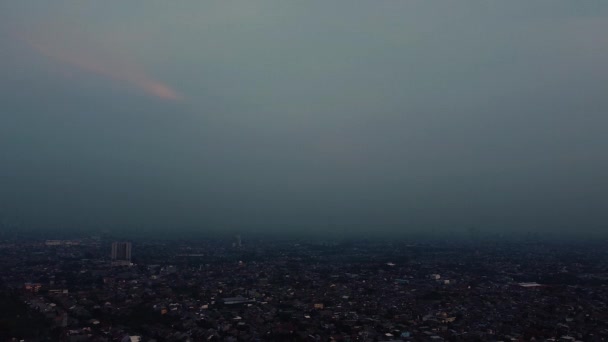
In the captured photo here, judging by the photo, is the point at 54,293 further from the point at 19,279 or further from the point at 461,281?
the point at 461,281

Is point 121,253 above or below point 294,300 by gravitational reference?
above

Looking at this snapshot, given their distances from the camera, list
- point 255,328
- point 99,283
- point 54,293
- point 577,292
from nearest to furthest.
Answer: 1. point 255,328
2. point 54,293
3. point 577,292
4. point 99,283

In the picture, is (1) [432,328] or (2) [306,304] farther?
(2) [306,304]

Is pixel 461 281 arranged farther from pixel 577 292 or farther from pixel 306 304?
pixel 306 304

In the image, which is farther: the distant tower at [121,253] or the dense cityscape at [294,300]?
the distant tower at [121,253]

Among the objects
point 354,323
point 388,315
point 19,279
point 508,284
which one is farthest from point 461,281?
point 19,279

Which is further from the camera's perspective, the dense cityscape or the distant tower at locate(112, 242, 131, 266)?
the distant tower at locate(112, 242, 131, 266)

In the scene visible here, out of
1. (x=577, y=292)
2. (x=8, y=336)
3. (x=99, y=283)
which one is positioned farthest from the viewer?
(x=99, y=283)

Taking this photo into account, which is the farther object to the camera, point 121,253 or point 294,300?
point 121,253
